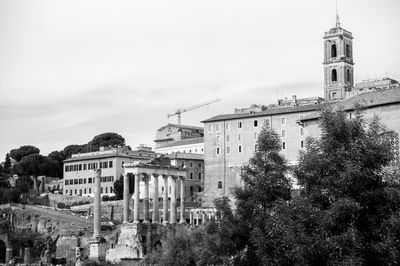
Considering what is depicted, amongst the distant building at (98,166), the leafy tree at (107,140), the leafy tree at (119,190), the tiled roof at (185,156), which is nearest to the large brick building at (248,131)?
the tiled roof at (185,156)

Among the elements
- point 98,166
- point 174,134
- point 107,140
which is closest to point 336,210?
point 98,166

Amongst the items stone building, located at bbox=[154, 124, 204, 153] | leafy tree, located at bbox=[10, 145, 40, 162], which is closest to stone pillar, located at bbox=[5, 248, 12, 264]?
stone building, located at bbox=[154, 124, 204, 153]

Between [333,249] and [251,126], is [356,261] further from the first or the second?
[251,126]

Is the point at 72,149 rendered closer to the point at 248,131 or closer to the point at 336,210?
the point at 248,131

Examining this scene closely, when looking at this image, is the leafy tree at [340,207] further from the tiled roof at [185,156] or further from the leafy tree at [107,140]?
the leafy tree at [107,140]

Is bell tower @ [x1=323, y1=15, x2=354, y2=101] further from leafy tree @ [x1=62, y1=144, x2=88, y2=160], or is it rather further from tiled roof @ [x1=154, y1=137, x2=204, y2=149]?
leafy tree @ [x1=62, y1=144, x2=88, y2=160]

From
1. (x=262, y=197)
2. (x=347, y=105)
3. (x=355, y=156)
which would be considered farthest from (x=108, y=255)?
(x=355, y=156)

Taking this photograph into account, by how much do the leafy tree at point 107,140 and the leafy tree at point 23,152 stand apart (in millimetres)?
7635

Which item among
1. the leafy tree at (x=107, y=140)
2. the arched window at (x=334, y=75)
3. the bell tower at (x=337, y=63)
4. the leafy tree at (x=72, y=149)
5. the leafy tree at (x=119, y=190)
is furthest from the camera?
the leafy tree at (x=107, y=140)

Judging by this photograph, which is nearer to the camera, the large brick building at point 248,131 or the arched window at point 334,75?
the large brick building at point 248,131

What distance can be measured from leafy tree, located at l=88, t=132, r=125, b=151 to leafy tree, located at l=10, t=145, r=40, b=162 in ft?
25.0

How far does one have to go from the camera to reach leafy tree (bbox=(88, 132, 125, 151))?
347ft

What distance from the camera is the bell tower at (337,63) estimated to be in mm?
86062

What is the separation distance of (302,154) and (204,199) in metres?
53.3
